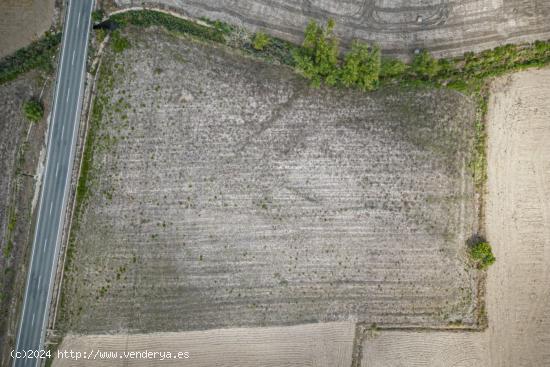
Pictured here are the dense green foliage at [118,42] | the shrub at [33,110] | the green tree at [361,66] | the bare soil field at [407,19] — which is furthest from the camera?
the dense green foliage at [118,42]

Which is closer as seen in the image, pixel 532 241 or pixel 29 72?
pixel 532 241

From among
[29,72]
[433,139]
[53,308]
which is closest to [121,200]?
[53,308]

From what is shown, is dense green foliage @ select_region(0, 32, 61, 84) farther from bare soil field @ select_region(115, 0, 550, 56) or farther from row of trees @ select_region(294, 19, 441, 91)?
row of trees @ select_region(294, 19, 441, 91)

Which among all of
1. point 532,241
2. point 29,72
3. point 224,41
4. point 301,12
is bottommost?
point 532,241

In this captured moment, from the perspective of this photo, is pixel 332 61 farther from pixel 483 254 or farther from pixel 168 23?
pixel 483 254

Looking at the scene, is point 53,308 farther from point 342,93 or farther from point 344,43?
point 344,43

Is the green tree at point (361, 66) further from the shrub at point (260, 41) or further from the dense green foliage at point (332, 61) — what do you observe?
the shrub at point (260, 41)

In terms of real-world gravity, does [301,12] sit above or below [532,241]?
above

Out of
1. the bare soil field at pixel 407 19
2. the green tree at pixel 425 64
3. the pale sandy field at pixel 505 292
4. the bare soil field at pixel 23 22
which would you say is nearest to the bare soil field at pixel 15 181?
the bare soil field at pixel 23 22
